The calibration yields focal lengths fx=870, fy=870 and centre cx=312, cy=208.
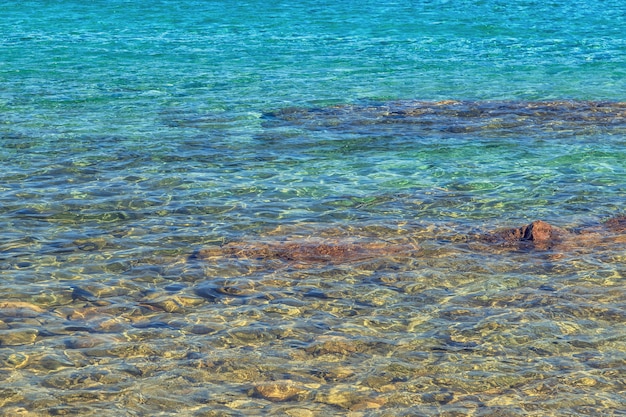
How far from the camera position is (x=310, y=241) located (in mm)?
10172

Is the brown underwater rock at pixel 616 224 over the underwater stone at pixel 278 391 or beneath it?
beneath

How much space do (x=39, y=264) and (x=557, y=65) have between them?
16899mm

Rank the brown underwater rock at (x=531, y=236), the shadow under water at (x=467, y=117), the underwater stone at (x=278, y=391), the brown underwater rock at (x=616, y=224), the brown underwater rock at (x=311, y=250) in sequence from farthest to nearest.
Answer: the shadow under water at (x=467, y=117) → the brown underwater rock at (x=616, y=224) → the brown underwater rock at (x=531, y=236) → the brown underwater rock at (x=311, y=250) → the underwater stone at (x=278, y=391)

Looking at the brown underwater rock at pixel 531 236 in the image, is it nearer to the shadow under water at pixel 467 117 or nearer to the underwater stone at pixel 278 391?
the underwater stone at pixel 278 391

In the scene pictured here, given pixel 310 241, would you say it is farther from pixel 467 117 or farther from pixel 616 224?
pixel 467 117

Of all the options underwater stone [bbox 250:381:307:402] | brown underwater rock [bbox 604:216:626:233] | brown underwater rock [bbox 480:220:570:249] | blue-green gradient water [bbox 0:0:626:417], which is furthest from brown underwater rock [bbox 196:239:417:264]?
underwater stone [bbox 250:381:307:402]

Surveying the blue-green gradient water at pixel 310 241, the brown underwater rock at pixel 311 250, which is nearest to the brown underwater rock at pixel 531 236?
the blue-green gradient water at pixel 310 241

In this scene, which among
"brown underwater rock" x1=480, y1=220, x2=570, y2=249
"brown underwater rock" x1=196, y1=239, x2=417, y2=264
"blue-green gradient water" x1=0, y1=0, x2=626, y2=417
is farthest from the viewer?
"brown underwater rock" x1=480, y1=220, x2=570, y2=249

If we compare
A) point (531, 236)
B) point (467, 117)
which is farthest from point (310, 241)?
point (467, 117)

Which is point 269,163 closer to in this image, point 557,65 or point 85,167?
point 85,167

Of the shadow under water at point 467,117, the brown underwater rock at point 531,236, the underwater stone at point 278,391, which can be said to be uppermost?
the underwater stone at point 278,391

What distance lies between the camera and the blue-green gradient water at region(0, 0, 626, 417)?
7023mm

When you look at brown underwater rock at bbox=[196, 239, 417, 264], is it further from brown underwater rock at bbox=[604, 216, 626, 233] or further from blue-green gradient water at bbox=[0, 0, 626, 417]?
brown underwater rock at bbox=[604, 216, 626, 233]

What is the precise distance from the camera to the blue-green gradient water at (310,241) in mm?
7023
